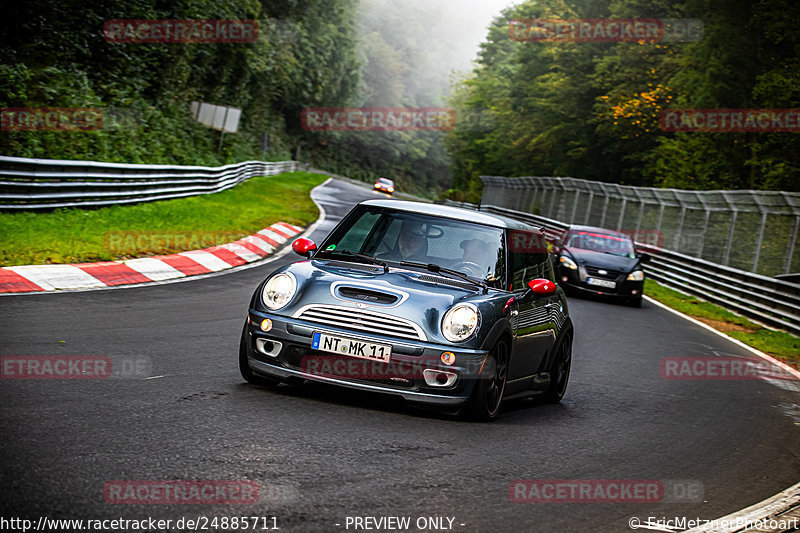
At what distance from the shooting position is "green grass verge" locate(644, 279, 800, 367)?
635 inches

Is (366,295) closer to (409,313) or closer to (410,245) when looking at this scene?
(409,313)

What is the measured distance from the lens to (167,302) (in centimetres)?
1050

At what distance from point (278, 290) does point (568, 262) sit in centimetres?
1426

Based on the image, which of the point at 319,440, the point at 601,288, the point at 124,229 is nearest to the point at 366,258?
the point at 319,440

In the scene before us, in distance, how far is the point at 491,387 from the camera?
6680 mm

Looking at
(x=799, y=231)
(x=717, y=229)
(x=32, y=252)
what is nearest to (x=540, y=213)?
(x=717, y=229)

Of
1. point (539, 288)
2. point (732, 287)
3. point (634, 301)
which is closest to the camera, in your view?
point (539, 288)

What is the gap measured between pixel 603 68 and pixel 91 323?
1716 inches

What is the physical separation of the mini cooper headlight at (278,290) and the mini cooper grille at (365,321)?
0.27m

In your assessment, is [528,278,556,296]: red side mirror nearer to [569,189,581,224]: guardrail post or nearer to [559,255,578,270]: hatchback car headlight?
[559,255,578,270]: hatchback car headlight

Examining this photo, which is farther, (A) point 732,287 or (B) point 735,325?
(A) point 732,287

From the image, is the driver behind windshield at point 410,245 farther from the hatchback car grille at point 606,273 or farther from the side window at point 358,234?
the hatchback car grille at point 606,273

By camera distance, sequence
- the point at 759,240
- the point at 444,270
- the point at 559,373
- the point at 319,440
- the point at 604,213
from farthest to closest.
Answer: the point at 604,213 → the point at 759,240 → the point at 559,373 → the point at 444,270 → the point at 319,440

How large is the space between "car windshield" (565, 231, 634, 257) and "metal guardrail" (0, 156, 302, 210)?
943cm
